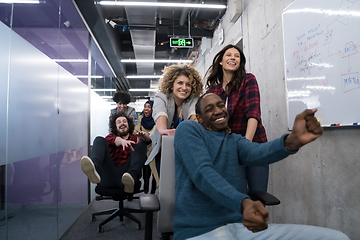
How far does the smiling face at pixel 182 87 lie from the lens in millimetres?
1688

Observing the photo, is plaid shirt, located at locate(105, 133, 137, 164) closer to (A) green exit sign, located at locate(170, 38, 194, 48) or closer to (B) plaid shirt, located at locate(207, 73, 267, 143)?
(B) plaid shirt, located at locate(207, 73, 267, 143)

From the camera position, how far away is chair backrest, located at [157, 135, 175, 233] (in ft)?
3.64

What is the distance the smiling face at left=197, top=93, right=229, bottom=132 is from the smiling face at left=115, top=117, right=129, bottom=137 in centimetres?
177

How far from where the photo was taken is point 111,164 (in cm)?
249

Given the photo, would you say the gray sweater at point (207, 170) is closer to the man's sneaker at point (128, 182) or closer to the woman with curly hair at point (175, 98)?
the woman with curly hair at point (175, 98)

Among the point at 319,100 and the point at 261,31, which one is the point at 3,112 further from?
the point at 261,31

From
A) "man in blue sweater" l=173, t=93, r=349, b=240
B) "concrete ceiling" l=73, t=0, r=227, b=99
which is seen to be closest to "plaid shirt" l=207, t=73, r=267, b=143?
"man in blue sweater" l=173, t=93, r=349, b=240

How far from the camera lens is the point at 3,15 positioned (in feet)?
4.67

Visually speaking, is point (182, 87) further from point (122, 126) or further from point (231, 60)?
point (122, 126)

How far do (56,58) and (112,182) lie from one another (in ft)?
4.40

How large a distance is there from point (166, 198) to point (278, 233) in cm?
51

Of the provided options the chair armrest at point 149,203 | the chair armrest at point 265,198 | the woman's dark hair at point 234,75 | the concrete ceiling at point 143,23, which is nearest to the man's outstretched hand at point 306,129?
the chair armrest at point 265,198

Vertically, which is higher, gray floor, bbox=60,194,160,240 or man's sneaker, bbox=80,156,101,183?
man's sneaker, bbox=80,156,101,183

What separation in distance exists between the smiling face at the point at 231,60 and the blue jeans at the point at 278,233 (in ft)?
3.57
